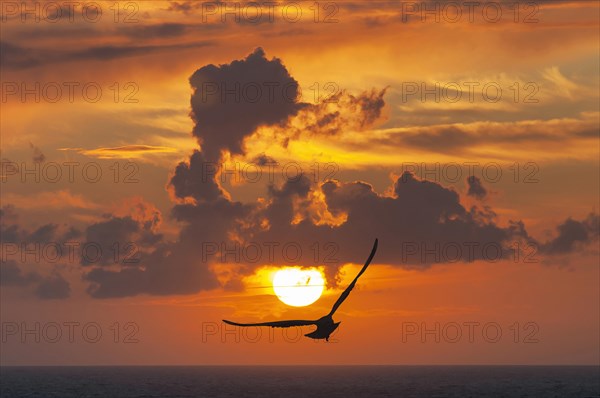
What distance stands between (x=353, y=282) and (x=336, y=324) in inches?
57.3

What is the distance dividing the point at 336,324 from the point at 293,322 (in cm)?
198

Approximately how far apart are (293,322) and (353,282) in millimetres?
2407

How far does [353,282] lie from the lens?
28719 millimetres

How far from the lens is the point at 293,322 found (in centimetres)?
2758

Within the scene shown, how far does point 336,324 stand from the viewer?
1143 inches
